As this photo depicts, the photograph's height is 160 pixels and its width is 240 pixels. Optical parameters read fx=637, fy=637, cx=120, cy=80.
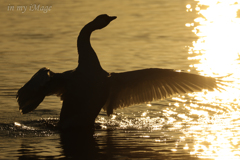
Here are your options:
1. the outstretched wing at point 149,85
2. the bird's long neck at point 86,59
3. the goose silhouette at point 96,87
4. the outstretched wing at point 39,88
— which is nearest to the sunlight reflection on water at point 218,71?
the outstretched wing at point 149,85

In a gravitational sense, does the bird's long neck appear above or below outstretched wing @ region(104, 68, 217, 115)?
above

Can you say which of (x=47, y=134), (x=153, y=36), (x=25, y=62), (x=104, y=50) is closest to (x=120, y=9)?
(x=153, y=36)

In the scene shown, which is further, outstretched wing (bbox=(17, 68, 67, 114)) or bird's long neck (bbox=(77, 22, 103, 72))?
bird's long neck (bbox=(77, 22, 103, 72))

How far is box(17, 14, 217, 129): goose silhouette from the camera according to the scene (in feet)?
43.5

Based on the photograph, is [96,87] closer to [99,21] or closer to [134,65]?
[99,21]

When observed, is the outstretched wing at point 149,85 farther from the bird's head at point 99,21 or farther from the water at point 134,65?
the bird's head at point 99,21

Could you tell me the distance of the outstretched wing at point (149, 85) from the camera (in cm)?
1394

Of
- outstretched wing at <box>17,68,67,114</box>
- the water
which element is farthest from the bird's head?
the water

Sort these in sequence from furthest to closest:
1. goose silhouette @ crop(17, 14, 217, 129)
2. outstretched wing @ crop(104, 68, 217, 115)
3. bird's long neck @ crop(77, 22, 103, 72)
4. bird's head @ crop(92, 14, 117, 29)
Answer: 1. outstretched wing @ crop(104, 68, 217, 115)
2. bird's head @ crop(92, 14, 117, 29)
3. bird's long neck @ crop(77, 22, 103, 72)
4. goose silhouette @ crop(17, 14, 217, 129)

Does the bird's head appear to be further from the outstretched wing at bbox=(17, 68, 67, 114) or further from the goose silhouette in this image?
Answer: the outstretched wing at bbox=(17, 68, 67, 114)

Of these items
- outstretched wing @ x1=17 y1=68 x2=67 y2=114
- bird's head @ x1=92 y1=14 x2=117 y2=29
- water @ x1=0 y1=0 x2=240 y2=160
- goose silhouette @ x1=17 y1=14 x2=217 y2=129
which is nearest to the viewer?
outstretched wing @ x1=17 y1=68 x2=67 y2=114

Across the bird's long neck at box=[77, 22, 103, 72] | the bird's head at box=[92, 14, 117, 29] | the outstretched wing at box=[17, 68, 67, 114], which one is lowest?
the outstretched wing at box=[17, 68, 67, 114]

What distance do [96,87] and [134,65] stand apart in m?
5.00

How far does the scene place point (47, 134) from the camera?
1348 centimetres
